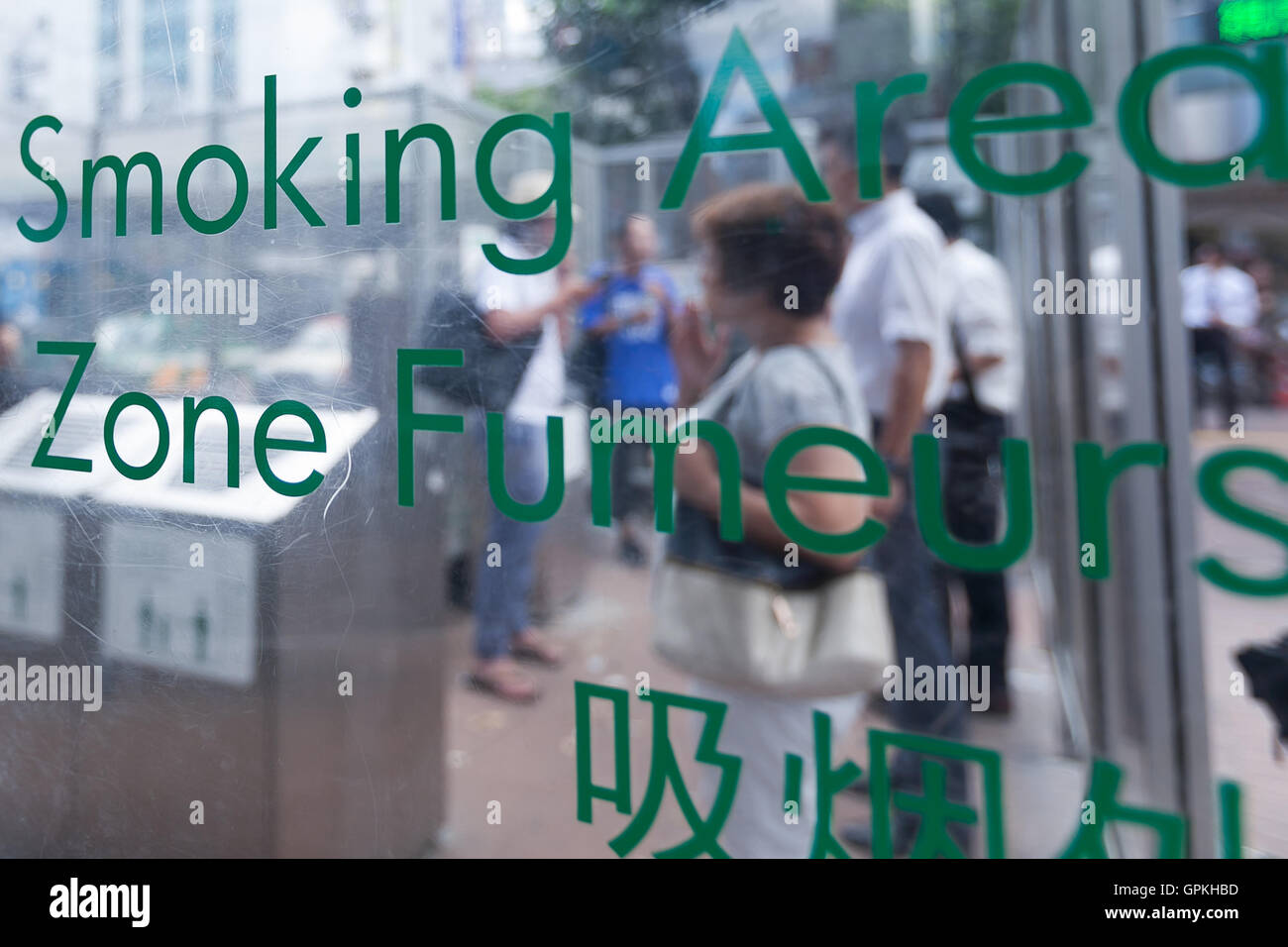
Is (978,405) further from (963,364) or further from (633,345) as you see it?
(633,345)

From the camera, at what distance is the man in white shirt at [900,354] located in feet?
4.60

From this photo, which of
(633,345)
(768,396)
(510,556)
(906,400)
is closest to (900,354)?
(906,400)

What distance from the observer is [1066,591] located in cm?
181

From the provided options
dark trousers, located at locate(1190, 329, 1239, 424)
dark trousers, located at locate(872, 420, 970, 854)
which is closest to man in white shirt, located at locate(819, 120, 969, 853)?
dark trousers, located at locate(872, 420, 970, 854)

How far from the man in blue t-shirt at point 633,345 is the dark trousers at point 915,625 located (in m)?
0.36

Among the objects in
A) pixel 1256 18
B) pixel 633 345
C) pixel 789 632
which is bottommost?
pixel 789 632

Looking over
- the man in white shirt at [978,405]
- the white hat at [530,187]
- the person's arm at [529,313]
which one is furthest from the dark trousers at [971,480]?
the white hat at [530,187]

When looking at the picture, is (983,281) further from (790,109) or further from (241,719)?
(241,719)

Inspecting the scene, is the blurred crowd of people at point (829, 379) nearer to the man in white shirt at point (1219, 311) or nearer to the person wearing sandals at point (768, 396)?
the person wearing sandals at point (768, 396)

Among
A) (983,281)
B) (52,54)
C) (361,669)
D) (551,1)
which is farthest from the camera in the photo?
(52,54)

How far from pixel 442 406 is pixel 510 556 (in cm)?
28

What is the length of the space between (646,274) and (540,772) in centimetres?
84

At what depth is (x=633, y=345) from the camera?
1.47m

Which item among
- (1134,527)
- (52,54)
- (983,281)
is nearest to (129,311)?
(52,54)
